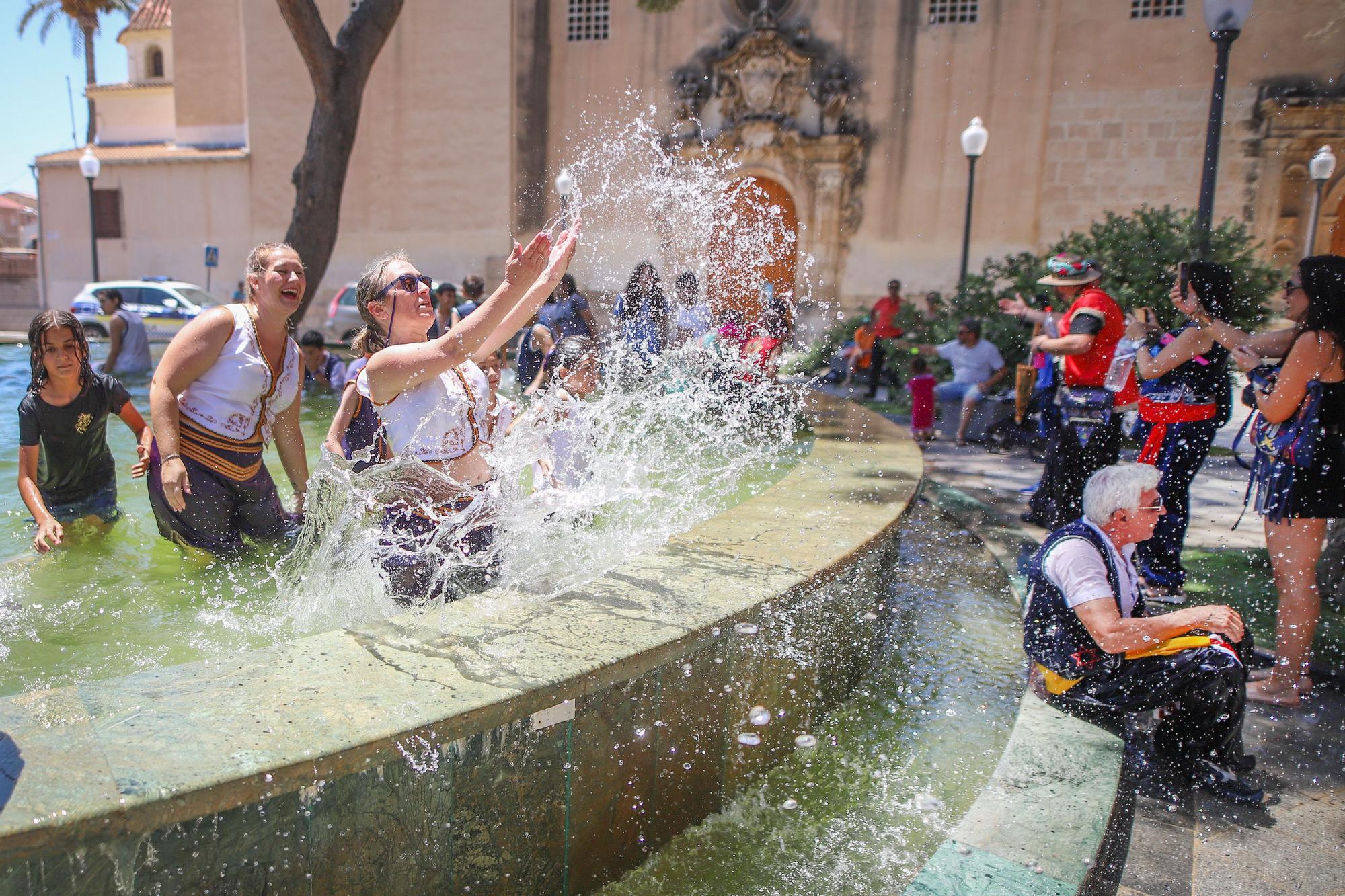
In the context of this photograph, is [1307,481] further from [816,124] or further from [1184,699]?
[816,124]

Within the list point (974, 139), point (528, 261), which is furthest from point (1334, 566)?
point (974, 139)

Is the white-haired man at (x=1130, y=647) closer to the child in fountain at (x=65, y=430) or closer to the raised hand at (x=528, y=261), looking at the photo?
the raised hand at (x=528, y=261)

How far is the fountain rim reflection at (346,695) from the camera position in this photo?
1544mm

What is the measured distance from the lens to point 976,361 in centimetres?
980

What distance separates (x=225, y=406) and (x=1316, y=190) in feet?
64.9

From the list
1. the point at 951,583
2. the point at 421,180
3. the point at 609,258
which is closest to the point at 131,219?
the point at 421,180

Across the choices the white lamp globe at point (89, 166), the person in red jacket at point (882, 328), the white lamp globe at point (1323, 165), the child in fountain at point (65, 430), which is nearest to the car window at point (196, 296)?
the white lamp globe at point (89, 166)

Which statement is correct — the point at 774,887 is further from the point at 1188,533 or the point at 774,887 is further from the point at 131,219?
the point at 131,219

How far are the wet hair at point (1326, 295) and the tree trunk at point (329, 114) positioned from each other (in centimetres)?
889

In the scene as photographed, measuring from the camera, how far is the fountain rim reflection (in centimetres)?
154

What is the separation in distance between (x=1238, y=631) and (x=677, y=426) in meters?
4.46

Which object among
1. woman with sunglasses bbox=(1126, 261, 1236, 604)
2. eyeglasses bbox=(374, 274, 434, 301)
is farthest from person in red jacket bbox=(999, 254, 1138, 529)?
eyeglasses bbox=(374, 274, 434, 301)

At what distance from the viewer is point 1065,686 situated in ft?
10.9

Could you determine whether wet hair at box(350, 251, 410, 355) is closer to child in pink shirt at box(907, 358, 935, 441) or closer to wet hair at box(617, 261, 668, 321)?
wet hair at box(617, 261, 668, 321)
